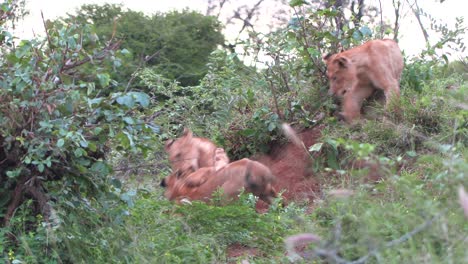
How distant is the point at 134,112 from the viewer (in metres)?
6.36

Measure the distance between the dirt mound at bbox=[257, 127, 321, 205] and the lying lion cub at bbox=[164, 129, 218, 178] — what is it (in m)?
0.81

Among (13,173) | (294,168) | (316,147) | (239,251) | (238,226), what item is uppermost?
(316,147)

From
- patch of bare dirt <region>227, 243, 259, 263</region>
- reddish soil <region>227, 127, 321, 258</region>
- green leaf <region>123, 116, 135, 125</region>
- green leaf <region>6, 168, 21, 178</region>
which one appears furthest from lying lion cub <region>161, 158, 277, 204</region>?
green leaf <region>6, 168, 21, 178</region>

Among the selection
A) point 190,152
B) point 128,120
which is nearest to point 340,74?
point 190,152

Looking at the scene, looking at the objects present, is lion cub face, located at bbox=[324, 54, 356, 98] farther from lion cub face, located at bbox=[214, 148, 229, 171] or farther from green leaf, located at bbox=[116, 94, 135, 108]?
green leaf, located at bbox=[116, 94, 135, 108]

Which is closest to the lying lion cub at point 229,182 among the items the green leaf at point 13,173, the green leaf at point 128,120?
the green leaf at point 128,120

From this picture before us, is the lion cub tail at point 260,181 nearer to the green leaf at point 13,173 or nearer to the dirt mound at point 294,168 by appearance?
the dirt mound at point 294,168

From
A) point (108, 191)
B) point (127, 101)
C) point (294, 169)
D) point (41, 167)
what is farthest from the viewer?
point (294, 169)

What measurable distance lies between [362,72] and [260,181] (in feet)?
7.40

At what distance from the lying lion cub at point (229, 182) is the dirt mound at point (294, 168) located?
0.53 m

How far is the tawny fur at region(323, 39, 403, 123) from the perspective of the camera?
9.69 m

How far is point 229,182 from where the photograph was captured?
8219mm

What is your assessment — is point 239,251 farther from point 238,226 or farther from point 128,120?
point 128,120

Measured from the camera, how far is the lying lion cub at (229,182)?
323 inches
